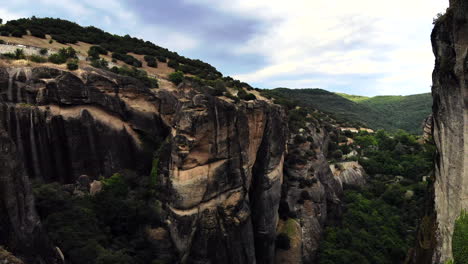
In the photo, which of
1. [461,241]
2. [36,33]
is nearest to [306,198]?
[461,241]

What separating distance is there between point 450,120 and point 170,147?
21285 millimetres

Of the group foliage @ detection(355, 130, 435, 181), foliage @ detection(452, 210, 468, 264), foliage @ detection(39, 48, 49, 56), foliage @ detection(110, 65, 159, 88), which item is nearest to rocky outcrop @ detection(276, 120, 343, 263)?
foliage @ detection(452, 210, 468, 264)

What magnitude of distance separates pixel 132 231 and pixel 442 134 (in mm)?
24204

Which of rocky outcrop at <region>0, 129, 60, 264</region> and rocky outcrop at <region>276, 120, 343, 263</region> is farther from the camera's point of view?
rocky outcrop at <region>276, 120, 343, 263</region>

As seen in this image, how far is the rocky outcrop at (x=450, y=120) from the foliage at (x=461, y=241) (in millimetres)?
1156

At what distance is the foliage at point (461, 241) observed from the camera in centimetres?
1527

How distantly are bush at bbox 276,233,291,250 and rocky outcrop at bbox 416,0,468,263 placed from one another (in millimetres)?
15371

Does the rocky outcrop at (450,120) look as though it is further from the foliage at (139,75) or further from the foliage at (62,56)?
the foliage at (62,56)

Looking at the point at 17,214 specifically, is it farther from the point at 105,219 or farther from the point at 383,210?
the point at 383,210

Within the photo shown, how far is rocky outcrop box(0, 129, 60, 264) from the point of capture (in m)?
15.2

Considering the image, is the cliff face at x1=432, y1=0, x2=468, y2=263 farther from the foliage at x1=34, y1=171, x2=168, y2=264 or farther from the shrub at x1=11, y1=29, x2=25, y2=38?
the shrub at x1=11, y1=29, x2=25, y2=38

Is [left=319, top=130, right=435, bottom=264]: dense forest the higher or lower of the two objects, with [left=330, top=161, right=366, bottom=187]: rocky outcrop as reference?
lower

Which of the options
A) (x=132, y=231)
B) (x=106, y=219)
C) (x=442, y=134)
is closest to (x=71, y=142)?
(x=106, y=219)

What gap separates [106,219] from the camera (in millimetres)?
24734
